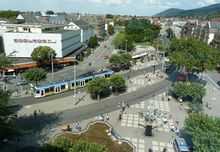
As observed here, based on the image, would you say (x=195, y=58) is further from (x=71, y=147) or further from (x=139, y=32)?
(x=139, y=32)

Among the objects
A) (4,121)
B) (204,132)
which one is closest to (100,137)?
(204,132)

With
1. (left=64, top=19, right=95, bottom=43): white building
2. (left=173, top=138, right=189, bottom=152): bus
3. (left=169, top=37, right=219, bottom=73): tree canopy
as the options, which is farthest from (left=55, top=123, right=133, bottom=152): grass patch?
(left=64, top=19, right=95, bottom=43): white building

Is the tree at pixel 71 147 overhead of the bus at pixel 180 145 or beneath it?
overhead

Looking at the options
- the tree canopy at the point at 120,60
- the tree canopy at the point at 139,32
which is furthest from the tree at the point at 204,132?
the tree canopy at the point at 139,32

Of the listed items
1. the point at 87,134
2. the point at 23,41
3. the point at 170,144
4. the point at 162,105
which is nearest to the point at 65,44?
the point at 23,41

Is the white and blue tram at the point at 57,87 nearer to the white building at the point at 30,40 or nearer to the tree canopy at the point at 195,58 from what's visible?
the white building at the point at 30,40

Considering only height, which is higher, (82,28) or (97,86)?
(82,28)
